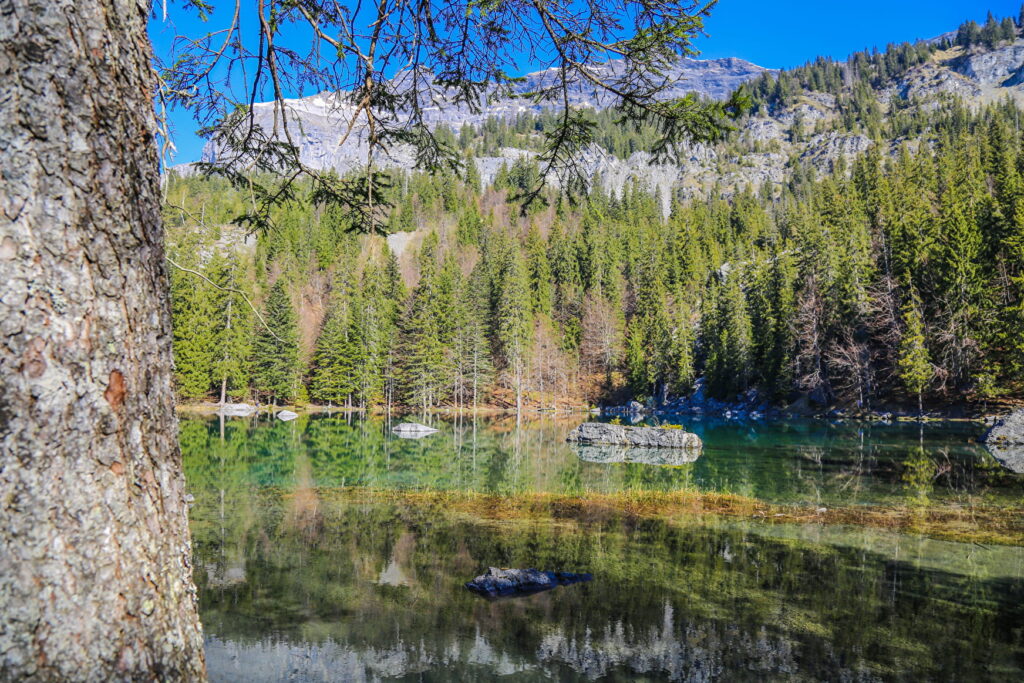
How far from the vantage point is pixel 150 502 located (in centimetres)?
170

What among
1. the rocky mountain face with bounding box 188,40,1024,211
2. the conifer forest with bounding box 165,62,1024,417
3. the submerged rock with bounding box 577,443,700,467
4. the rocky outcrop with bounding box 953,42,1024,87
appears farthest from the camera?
the rocky outcrop with bounding box 953,42,1024,87

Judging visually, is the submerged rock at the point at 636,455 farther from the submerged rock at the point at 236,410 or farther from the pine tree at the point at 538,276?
the pine tree at the point at 538,276

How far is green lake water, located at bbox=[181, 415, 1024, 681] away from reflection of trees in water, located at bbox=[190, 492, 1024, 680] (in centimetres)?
3

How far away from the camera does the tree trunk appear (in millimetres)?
1468

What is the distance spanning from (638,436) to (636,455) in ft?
12.2

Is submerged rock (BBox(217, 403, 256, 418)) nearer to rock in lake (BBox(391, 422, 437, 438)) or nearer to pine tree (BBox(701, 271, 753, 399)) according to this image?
rock in lake (BBox(391, 422, 437, 438))

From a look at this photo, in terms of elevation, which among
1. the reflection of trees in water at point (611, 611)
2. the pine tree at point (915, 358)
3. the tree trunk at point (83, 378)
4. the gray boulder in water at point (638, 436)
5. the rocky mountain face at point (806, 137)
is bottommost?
the reflection of trees in water at point (611, 611)

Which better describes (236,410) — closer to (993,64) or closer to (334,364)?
(334,364)

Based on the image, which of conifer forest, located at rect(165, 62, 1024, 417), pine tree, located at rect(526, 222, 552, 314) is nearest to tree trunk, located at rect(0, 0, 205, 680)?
conifer forest, located at rect(165, 62, 1024, 417)

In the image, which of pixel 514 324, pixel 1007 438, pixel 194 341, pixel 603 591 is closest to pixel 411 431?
pixel 514 324

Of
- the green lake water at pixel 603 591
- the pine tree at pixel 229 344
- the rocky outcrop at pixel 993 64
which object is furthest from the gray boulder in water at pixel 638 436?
the rocky outcrop at pixel 993 64

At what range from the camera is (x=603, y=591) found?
855cm

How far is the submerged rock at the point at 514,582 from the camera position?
8.45 metres

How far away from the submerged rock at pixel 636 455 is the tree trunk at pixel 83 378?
68.6ft
